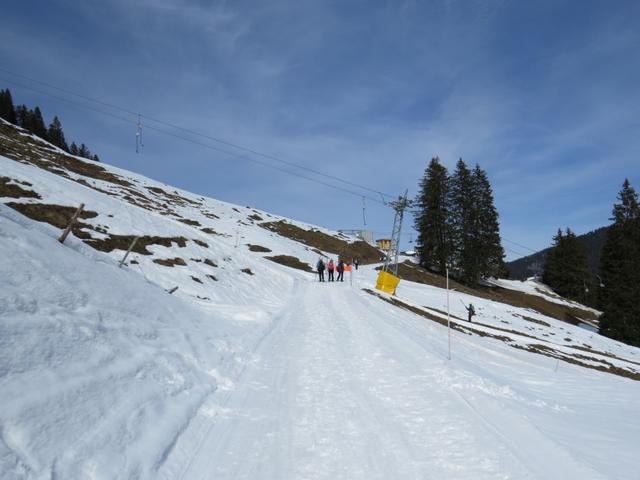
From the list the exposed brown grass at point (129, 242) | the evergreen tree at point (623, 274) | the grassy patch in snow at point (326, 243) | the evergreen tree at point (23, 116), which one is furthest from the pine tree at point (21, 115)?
the evergreen tree at point (623, 274)

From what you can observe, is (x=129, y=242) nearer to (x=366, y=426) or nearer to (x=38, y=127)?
(x=366, y=426)

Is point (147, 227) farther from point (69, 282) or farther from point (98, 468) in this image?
point (98, 468)

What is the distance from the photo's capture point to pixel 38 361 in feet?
15.6

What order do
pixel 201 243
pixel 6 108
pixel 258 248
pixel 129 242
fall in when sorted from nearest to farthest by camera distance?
pixel 129 242 → pixel 201 243 → pixel 258 248 → pixel 6 108

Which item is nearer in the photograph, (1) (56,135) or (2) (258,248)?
(2) (258,248)

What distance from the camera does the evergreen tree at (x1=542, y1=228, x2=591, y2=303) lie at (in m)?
67.9

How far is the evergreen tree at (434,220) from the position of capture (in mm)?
53766

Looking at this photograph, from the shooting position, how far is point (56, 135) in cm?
11300

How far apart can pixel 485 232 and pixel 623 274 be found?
16.5 metres

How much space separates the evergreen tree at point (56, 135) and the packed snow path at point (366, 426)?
435 ft

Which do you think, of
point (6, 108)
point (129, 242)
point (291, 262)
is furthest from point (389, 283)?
point (6, 108)

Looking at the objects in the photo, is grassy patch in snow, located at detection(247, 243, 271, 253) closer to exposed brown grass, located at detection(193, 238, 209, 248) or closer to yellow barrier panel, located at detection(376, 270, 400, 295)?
exposed brown grass, located at detection(193, 238, 209, 248)

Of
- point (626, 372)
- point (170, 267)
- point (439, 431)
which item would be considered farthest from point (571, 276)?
point (439, 431)

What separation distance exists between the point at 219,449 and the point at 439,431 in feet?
9.79
